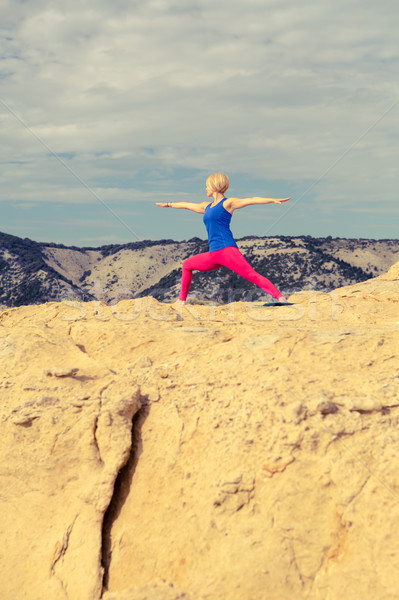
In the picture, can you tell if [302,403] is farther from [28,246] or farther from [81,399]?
Result: [28,246]

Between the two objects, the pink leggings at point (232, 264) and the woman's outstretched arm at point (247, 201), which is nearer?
the woman's outstretched arm at point (247, 201)

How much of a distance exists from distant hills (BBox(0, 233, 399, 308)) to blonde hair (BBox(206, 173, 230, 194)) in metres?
26.7

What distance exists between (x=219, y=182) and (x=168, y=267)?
94581mm

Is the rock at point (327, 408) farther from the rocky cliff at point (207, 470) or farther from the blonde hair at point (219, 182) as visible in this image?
the blonde hair at point (219, 182)

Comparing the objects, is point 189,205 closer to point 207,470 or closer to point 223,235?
point 223,235

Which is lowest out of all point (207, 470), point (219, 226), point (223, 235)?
point (207, 470)

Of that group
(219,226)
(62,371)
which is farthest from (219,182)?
(62,371)

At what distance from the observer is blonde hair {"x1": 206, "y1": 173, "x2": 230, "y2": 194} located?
7801 millimetres

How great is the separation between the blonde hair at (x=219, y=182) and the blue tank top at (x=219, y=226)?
0.21 meters

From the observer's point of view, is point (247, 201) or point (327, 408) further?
point (247, 201)

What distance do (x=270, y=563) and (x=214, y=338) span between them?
2815 mm

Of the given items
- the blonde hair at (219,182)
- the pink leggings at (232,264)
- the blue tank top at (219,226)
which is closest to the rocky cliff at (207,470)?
→ the pink leggings at (232,264)

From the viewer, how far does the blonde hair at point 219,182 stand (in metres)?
7.80

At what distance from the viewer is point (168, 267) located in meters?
102
